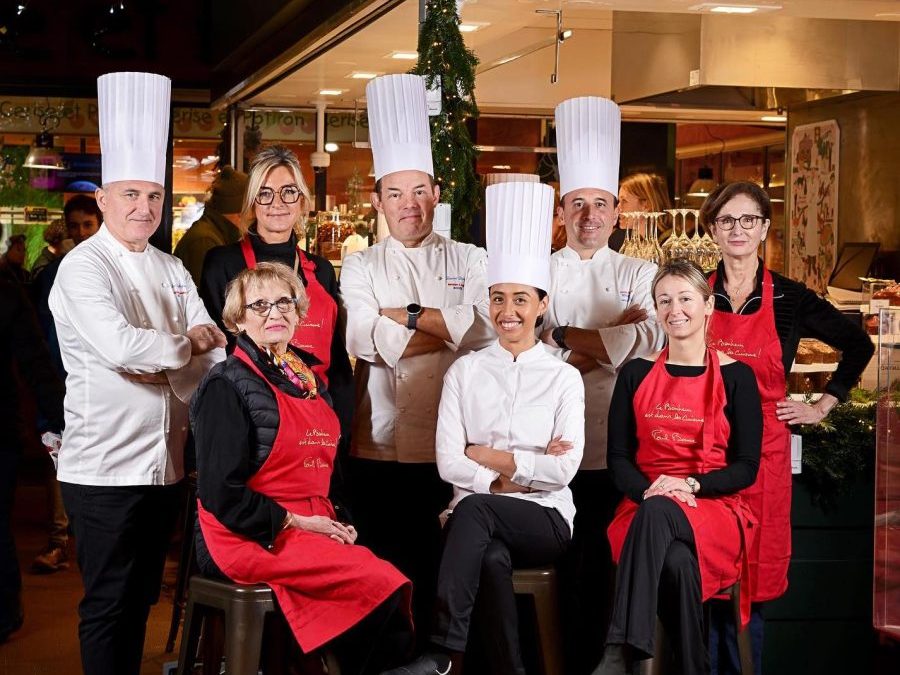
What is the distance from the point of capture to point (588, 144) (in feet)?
11.6

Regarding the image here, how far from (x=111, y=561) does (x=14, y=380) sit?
1.28 meters

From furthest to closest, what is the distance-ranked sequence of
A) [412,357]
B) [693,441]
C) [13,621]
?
[13,621], [412,357], [693,441]

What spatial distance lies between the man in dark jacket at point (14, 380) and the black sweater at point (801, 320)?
6.65ft

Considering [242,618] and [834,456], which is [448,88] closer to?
[834,456]

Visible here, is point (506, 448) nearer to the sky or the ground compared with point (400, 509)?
nearer to the sky

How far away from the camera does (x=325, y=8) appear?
5.01 metres

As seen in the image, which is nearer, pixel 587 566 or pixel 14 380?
pixel 587 566

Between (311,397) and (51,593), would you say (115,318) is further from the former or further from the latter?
(51,593)

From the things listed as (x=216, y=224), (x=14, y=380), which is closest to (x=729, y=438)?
(x=14, y=380)

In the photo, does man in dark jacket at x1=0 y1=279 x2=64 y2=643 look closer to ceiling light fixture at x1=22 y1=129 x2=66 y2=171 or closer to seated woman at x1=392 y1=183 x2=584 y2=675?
seated woman at x1=392 y1=183 x2=584 y2=675

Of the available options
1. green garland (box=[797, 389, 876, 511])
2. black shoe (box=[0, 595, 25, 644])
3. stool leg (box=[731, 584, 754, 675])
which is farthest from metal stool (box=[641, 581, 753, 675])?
black shoe (box=[0, 595, 25, 644])

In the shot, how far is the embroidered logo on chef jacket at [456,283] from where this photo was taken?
3.39m

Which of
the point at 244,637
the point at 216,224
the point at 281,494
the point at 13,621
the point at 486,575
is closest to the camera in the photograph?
the point at 244,637

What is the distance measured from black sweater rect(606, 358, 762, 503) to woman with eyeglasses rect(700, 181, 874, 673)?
182 mm
